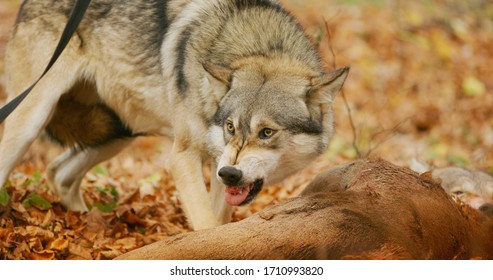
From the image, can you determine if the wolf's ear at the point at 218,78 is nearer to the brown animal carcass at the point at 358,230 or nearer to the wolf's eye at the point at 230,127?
the wolf's eye at the point at 230,127

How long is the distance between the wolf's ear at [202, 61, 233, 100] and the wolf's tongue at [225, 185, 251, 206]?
29.8 inches

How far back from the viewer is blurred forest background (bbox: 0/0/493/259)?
18.3 feet

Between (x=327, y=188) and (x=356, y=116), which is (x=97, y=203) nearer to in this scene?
(x=327, y=188)

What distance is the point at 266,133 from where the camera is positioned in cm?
457


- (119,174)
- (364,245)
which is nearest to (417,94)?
A: (119,174)

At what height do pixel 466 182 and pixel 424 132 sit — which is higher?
pixel 466 182

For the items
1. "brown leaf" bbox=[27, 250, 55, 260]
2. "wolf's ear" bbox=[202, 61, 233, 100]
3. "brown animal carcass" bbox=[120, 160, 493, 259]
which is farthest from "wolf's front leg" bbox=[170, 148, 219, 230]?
"brown animal carcass" bbox=[120, 160, 493, 259]

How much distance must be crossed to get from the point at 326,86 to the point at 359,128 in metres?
5.92

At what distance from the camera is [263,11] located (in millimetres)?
5543

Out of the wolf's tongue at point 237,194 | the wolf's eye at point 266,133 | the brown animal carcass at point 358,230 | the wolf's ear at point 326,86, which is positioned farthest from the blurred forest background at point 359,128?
the brown animal carcass at point 358,230

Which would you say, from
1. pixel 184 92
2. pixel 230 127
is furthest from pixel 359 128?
pixel 230 127

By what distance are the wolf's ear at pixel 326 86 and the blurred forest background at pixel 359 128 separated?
1189mm

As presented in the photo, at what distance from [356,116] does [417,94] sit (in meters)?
1.58

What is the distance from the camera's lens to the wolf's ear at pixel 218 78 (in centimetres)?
487
